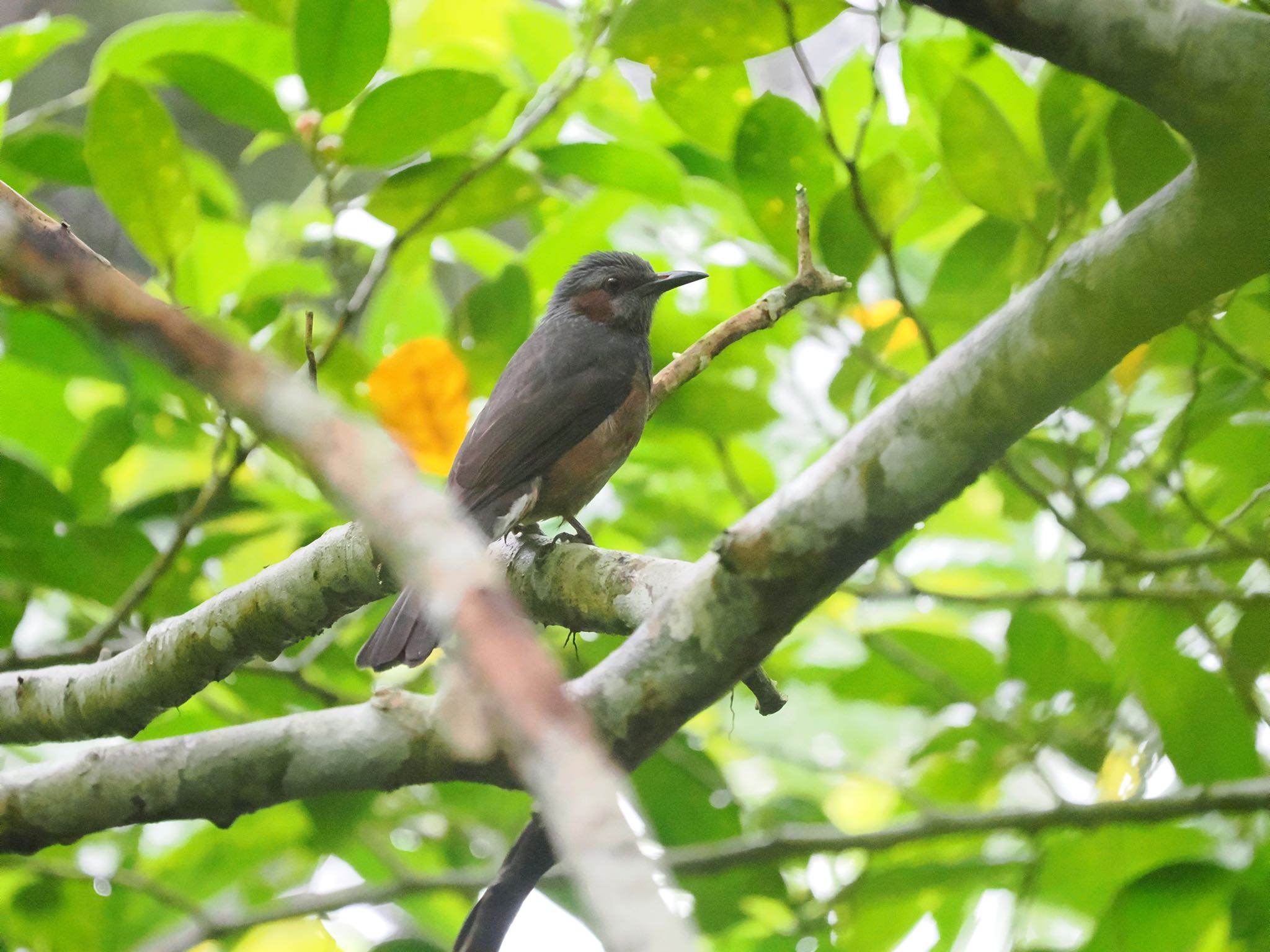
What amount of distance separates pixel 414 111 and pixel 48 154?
1.13 metres


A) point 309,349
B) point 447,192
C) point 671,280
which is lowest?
point 309,349

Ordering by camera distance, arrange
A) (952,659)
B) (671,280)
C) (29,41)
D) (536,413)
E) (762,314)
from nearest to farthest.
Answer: (762,314) → (952,659) → (29,41) → (536,413) → (671,280)

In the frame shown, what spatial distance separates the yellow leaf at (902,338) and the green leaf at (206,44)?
6.15 feet

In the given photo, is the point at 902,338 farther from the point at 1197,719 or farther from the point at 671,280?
the point at 1197,719

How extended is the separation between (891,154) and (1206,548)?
1185mm

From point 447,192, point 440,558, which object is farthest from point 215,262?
point 440,558

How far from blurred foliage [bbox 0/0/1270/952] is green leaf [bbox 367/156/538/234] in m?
0.01

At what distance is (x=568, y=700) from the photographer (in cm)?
60

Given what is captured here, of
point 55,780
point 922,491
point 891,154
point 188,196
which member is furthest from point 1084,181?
point 55,780

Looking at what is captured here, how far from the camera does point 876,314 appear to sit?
10.4 ft

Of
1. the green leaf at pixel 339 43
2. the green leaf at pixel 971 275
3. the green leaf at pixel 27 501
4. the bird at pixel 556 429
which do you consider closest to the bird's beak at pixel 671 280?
the bird at pixel 556 429

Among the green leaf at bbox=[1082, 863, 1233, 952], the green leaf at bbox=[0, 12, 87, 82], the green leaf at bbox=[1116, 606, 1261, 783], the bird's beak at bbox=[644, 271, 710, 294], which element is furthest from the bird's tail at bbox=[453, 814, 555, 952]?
the green leaf at bbox=[0, 12, 87, 82]

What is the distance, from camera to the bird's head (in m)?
4.22

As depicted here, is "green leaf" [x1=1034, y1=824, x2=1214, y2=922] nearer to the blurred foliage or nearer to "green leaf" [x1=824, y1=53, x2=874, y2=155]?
the blurred foliage
